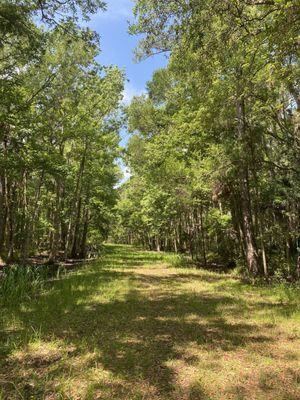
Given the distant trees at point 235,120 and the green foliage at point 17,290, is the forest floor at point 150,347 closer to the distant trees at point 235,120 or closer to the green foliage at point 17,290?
the green foliage at point 17,290

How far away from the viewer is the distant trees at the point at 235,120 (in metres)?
6.64

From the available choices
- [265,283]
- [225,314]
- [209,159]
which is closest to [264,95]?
[209,159]

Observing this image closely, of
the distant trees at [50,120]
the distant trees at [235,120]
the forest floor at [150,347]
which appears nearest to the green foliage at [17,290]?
the forest floor at [150,347]

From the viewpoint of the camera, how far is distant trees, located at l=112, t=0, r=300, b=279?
6641 mm

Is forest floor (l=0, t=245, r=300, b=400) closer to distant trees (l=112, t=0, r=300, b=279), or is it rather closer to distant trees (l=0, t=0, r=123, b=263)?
distant trees (l=112, t=0, r=300, b=279)

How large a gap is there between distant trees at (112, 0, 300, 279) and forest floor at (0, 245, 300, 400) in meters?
4.50

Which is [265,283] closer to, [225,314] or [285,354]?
[225,314]

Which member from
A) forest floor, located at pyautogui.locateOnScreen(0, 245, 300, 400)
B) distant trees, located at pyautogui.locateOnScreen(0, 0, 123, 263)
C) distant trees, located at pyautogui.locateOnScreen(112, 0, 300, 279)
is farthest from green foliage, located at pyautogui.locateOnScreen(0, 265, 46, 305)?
distant trees, located at pyautogui.locateOnScreen(112, 0, 300, 279)

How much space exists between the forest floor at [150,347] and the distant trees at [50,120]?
6.60m

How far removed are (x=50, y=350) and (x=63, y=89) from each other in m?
15.9

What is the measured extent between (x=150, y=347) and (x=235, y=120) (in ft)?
35.1

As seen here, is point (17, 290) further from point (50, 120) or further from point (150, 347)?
point (50, 120)

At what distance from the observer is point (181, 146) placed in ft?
57.1

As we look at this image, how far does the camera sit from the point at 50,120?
56.2 feet
